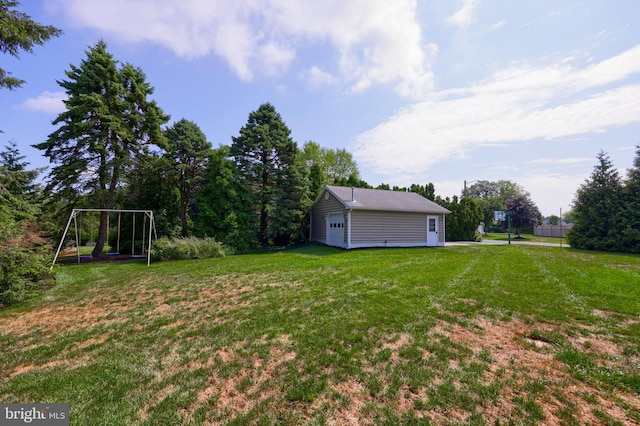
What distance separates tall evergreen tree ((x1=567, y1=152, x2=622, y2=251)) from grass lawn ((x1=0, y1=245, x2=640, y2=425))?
→ 1569 cm

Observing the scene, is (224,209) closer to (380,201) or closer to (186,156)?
(186,156)

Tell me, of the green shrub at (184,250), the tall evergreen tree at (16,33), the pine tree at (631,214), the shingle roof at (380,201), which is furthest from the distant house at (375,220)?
the tall evergreen tree at (16,33)

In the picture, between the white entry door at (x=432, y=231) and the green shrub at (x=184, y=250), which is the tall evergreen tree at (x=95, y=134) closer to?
the green shrub at (x=184, y=250)

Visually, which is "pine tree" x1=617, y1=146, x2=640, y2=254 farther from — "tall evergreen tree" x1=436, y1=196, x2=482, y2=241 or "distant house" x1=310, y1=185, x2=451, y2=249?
"distant house" x1=310, y1=185, x2=451, y2=249

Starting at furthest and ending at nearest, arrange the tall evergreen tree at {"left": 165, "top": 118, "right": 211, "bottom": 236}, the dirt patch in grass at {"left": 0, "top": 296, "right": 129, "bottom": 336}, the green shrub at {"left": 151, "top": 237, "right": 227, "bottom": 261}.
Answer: the tall evergreen tree at {"left": 165, "top": 118, "right": 211, "bottom": 236}
the green shrub at {"left": 151, "top": 237, "right": 227, "bottom": 261}
the dirt patch in grass at {"left": 0, "top": 296, "right": 129, "bottom": 336}

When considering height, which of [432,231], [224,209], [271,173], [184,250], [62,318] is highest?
[271,173]

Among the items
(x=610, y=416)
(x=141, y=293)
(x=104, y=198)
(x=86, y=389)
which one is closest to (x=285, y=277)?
(x=141, y=293)

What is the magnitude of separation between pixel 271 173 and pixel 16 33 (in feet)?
46.2

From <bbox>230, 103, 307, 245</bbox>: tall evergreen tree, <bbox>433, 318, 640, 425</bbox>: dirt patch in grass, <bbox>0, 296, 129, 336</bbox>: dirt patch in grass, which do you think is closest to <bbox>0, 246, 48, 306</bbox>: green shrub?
<bbox>0, 296, 129, 336</bbox>: dirt patch in grass

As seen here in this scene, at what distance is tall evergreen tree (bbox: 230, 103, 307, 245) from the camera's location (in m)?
18.3

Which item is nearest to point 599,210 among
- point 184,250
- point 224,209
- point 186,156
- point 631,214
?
point 631,214

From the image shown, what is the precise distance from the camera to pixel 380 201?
16.9 meters

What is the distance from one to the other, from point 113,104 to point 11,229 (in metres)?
10.5

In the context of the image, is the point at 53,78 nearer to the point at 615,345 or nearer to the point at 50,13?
the point at 50,13
